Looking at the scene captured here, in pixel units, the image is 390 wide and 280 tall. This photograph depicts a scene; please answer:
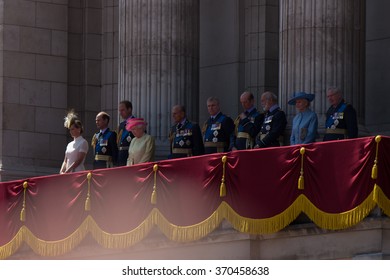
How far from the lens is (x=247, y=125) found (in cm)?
2958

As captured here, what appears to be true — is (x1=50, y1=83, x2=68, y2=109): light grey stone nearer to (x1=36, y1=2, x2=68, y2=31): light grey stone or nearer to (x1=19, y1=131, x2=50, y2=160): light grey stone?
(x1=19, y1=131, x2=50, y2=160): light grey stone

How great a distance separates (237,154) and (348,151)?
2.32 metres

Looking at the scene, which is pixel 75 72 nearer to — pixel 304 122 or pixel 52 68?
pixel 52 68

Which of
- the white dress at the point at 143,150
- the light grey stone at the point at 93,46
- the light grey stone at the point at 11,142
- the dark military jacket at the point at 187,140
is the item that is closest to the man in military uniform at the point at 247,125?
the dark military jacket at the point at 187,140

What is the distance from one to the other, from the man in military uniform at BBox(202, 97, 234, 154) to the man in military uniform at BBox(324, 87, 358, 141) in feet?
8.37

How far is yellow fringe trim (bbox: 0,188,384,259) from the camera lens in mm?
25344

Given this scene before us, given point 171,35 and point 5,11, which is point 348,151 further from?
point 5,11

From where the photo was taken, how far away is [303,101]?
2814 centimetres

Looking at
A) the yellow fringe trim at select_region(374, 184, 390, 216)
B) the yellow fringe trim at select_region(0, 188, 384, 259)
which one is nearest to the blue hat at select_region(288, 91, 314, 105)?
the yellow fringe trim at select_region(0, 188, 384, 259)

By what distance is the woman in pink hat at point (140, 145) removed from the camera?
30359 mm

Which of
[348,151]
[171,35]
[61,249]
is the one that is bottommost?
[61,249]

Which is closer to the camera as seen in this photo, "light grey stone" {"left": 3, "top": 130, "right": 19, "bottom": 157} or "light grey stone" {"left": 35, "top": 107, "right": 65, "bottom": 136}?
"light grey stone" {"left": 3, "top": 130, "right": 19, "bottom": 157}

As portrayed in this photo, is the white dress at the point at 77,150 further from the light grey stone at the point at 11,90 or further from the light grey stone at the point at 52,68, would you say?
the light grey stone at the point at 52,68

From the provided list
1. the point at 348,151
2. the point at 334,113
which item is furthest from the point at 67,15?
the point at 348,151
